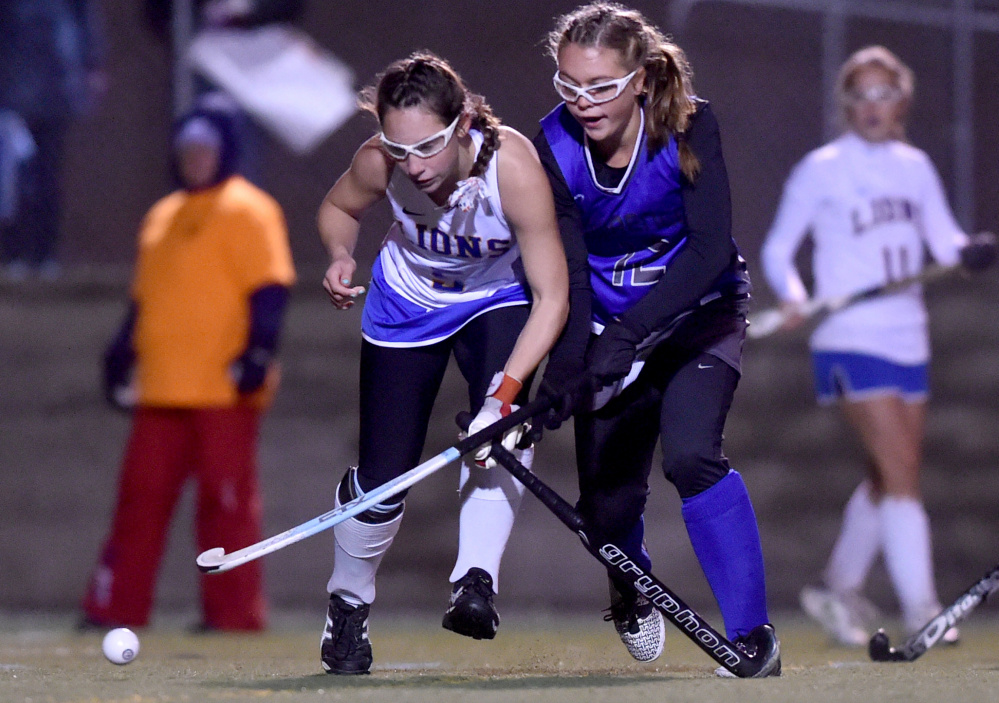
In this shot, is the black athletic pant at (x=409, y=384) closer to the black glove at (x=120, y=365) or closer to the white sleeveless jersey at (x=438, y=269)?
the white sleeveless jersey at (x=438, y=269)

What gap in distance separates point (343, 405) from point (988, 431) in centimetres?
271

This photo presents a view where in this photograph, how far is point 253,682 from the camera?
4250 millimetres

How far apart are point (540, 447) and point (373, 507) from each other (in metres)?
2.85

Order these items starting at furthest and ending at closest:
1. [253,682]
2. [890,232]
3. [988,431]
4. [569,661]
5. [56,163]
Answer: [988,431]
[56,163]
[890,232]
[569,661]
[253,682]

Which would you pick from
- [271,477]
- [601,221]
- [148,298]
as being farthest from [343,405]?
[601,221]

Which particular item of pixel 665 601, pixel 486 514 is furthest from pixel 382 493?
pixel 665 601

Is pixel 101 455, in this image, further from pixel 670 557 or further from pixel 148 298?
pixel 670 557

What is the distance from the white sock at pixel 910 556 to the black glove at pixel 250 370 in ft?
7.92

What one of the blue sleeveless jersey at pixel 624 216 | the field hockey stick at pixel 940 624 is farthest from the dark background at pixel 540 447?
the blue sleeveless jersey at pixel 624 216

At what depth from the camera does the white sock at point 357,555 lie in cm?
445

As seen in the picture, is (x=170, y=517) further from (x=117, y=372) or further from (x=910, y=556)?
(x=910, y=556)

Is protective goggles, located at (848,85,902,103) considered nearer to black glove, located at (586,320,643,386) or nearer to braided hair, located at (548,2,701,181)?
braided hair, located at (548,2,701,181)

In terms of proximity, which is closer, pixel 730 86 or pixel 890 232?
pixel 890 232

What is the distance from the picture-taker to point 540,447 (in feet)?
23.5
